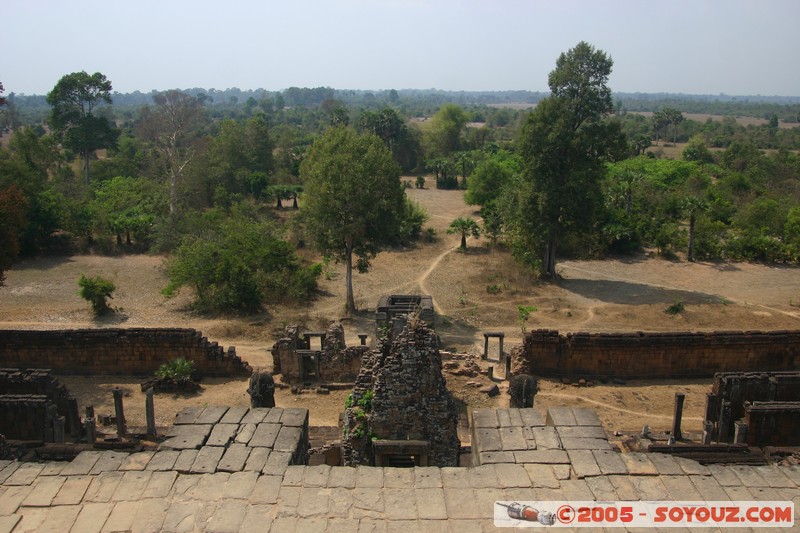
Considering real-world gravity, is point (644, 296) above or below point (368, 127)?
below

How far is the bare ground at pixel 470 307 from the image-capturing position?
14258mm

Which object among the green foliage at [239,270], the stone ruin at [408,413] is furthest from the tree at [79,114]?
the stone ruin at [408,413]

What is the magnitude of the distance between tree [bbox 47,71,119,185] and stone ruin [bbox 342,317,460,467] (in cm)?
3623

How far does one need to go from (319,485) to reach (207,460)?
4.06 ft

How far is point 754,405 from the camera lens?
11336mm

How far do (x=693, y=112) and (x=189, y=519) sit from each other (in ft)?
647

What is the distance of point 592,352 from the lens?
15352mm

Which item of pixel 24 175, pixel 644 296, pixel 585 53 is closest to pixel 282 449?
pixel 644 296

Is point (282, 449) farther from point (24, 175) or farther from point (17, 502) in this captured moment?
point (24, 175)

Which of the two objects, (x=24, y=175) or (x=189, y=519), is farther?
(x=24, y=175)

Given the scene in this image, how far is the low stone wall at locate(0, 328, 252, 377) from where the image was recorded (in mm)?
15430

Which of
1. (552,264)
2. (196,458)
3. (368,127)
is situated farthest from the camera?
(368,127)

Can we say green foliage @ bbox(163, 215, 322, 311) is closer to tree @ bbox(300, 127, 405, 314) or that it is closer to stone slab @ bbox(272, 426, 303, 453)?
tree @ bbox(300, 127, 405, 314)

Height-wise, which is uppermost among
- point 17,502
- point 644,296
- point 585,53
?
point 585,53
